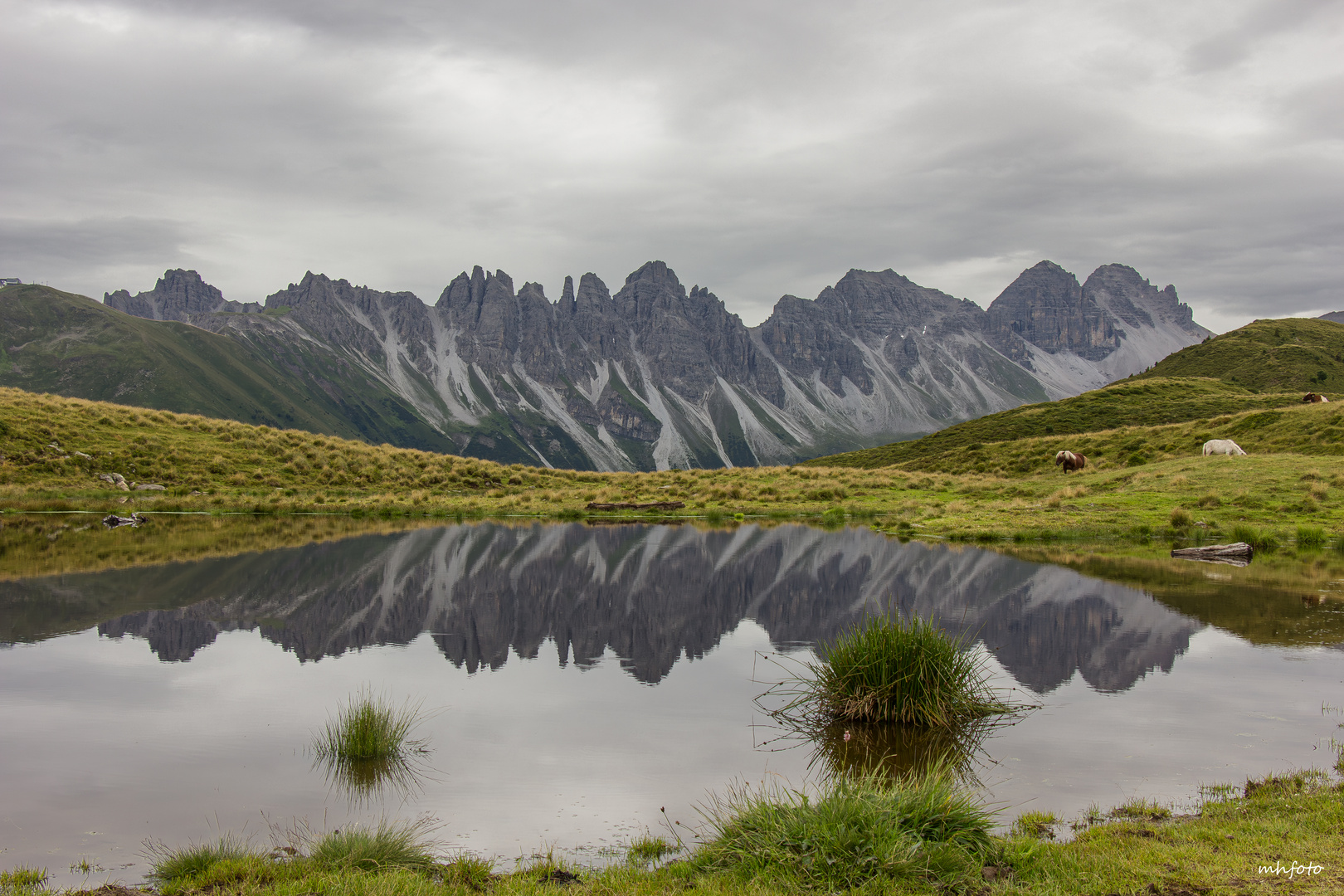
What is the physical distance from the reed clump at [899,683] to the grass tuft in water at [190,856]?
811 centimetres

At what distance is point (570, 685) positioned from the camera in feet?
48.1

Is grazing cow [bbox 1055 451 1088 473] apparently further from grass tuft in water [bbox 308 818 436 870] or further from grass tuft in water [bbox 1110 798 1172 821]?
grass tuft in water [bbox 308 818 436 870]

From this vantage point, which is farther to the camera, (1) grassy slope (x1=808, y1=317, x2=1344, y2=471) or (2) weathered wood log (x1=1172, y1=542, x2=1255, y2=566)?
(1) grassy slope (x1=808, y1=317, x2=1344, y2=471)

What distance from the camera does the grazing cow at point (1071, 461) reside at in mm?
57531

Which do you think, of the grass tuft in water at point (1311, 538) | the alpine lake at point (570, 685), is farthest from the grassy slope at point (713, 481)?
the alpine lake at point (570, 685)

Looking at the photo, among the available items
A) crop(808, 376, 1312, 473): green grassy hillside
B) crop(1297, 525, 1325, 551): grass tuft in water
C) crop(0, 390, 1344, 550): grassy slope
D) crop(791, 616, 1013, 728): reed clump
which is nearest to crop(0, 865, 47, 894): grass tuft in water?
crop(791, 616, 1013, 728): reed clump

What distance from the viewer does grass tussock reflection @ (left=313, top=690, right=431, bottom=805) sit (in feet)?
32.8

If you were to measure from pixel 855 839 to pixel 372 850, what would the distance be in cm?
465

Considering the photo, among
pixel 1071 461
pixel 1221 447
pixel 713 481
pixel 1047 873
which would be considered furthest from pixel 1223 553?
pixel 713 481

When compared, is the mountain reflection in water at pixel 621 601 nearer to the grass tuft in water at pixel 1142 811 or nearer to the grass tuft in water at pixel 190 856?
the grass tuft in water at pixel 1142 811

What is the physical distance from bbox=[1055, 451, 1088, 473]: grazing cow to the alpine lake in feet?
92.8

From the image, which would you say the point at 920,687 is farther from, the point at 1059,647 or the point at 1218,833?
the point at 1059,647

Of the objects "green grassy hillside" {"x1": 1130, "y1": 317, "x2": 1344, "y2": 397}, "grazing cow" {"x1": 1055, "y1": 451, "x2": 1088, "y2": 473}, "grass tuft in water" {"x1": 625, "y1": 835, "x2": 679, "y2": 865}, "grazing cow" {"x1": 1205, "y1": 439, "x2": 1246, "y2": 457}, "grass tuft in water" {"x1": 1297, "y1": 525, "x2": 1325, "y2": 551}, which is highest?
"green grassy hillside" {"x1": 1130, "y1": 317, "x2": 1344, "y2": 397}

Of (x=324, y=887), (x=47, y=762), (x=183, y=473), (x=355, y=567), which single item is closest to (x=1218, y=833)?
(x=324, y=887)
